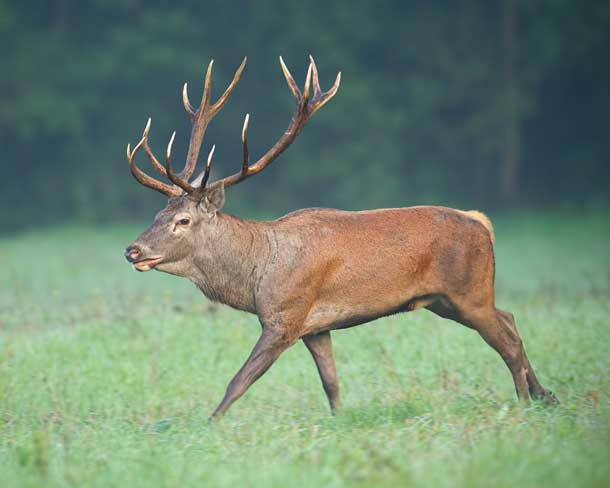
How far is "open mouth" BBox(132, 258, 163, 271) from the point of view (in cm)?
700

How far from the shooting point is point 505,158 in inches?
1134

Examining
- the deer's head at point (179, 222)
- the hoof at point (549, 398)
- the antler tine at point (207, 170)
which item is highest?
the antler tine at point (207, 170)

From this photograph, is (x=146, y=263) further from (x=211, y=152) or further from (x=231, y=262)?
(x=211, y=152)

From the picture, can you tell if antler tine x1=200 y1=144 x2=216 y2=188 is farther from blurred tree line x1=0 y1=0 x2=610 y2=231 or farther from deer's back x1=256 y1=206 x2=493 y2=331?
blurred tree line x1=0 y1=0 x2=610 y2=231

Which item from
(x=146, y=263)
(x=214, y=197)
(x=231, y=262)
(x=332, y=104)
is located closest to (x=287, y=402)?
(x=231, y=262)

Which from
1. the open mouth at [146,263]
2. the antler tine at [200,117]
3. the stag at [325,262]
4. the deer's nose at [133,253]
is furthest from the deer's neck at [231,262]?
the antler tine at [200,117]

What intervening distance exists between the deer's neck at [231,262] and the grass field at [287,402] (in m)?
0.75

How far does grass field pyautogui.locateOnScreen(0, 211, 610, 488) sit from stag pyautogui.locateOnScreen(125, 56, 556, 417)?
1.81ft

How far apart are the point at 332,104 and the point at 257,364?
24269 millimetres

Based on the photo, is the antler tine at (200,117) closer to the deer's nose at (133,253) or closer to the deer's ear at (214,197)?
the deer's ear at (214,197)

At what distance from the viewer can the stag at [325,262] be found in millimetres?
7023

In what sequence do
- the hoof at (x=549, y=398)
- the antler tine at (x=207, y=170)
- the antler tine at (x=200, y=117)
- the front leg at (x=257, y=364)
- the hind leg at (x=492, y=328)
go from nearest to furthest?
1. the front leg at (x=257, y=364)
2. the antler tine at (x=207, y=170)
3. the hoof at (x=549, y=398)
4. the hind leg at (x=492, y=328)
5. the antler tine at (x=200, y=117)

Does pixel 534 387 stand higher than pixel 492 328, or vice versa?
pixel 492 328

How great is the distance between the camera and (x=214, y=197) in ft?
23.4
